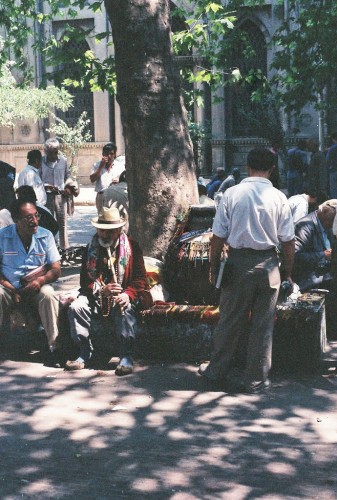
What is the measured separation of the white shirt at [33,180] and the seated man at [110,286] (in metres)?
5.07

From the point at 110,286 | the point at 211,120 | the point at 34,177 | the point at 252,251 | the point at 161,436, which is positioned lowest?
the point at 161,436

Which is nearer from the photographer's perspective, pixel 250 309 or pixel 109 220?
pixel 250 309

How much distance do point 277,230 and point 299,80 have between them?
353 inches

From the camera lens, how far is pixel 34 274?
27.8 ft

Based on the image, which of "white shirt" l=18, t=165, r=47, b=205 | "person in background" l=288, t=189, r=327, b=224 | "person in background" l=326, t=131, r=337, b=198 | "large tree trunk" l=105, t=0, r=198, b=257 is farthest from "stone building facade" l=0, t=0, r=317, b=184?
"large tree trunk" l=105, t=0, r=198, b=257

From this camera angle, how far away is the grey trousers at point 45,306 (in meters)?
8.22

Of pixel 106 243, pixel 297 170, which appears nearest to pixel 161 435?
pixel 106 243

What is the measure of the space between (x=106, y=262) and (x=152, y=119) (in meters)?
2.16

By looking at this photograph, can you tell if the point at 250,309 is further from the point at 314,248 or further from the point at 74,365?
the point at 314,248

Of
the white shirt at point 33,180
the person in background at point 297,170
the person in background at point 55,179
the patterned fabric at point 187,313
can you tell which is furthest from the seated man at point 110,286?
the person in background at point 297,170

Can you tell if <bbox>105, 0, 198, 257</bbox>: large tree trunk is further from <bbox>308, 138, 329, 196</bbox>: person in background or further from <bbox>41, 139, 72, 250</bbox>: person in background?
<bbox>308, 138, 329, 196</bbox>: person in background

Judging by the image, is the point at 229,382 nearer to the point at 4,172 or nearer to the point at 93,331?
the point at 93,331

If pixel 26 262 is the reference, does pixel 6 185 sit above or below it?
above

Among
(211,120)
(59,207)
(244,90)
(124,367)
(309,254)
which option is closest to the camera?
(124,367)
